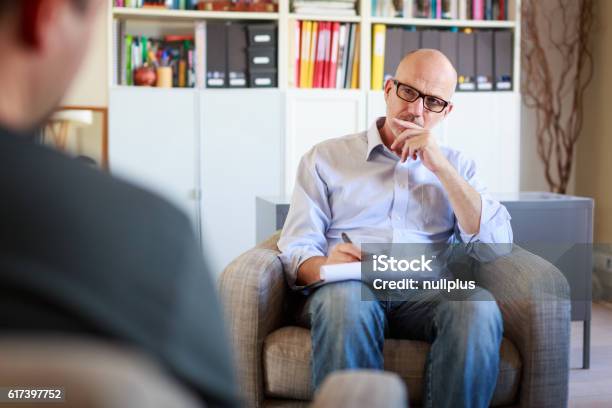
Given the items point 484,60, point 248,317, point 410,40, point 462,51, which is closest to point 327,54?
point 410,40

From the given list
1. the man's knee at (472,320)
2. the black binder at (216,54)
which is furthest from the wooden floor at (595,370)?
the black binder at (216,54)

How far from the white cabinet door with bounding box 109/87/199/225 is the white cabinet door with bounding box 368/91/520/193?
1.37m

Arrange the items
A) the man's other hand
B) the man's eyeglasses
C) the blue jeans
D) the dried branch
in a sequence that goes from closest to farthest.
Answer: the blue jeans < the man's other hand < the man's eyeglasses < the dried branch

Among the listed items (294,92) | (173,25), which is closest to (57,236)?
(294,92)

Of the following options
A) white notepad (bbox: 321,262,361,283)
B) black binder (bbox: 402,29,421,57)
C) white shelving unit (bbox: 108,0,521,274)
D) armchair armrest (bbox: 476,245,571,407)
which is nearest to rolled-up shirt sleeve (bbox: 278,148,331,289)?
white notepad (bbox: 321,262,361,283)

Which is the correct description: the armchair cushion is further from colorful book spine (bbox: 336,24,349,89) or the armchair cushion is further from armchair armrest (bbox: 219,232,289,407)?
colorful book spine (bbox: 336,24,349,89)

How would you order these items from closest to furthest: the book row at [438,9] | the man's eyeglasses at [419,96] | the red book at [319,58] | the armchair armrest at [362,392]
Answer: the armchair armrest at [362,392]
the man's eyeglasses at [419,96]
the red book at [319,58]
the book row at [438,9]

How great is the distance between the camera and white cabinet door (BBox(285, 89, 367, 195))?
4.03 meters

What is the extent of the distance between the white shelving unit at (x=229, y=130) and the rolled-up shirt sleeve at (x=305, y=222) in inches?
73.3

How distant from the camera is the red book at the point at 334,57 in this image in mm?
4039

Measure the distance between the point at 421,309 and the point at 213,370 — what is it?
1.51 metres

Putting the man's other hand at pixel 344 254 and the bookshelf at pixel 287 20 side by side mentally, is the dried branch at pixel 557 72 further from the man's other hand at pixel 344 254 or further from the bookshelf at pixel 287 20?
the man's other hand at pixel 344 254

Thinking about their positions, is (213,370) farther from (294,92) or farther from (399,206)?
(294,92)

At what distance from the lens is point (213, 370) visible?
406 mm
